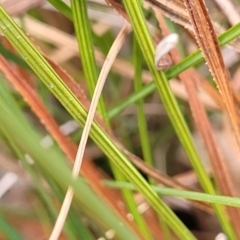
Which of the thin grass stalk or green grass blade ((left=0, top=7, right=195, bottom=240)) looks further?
the thin grass stalk

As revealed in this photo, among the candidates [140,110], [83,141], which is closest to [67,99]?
[83,141]

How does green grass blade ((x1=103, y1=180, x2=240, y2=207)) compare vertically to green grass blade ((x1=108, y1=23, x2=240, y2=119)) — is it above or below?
below

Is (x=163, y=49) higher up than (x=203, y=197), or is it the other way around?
(x=163, y=49)

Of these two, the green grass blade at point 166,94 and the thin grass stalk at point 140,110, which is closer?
the green grass blade at point 166,94

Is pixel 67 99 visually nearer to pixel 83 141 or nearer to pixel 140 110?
pixel 83 141

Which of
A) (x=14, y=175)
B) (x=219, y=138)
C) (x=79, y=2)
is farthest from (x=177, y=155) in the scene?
(x=79, y=2)

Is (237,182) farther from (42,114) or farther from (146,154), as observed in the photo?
(42,114)

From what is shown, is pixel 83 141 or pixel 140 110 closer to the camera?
pixel 83 141

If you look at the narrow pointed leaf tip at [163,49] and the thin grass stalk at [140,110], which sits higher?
the narrow pointed leaf tip at [163,49]

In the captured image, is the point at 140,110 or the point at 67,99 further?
the point at 140,110
